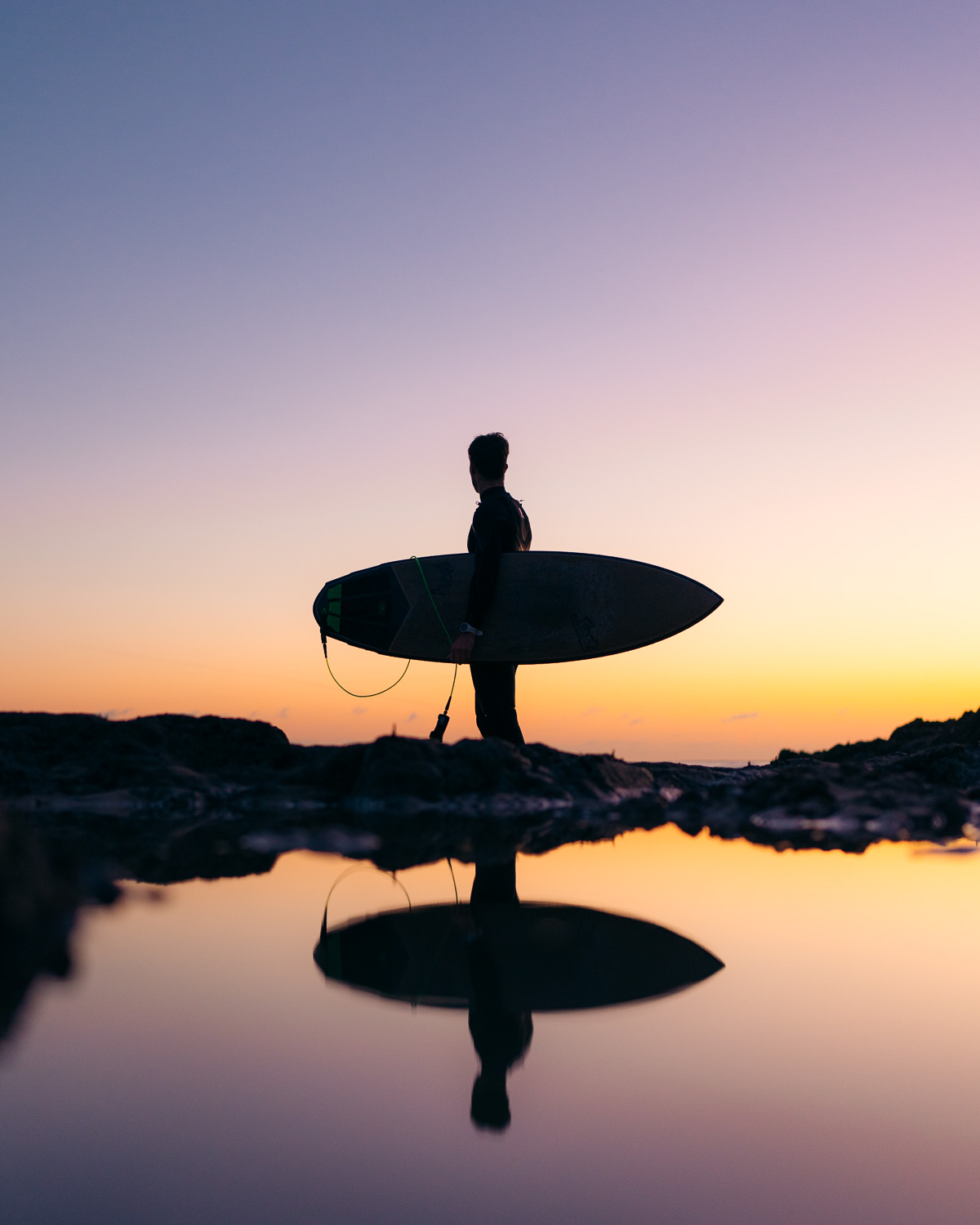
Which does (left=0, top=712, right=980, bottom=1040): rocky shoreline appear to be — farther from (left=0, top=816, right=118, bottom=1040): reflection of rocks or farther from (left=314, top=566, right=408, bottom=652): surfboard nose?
(left=314, top=566, right=408, bottom=652): surfboard nose

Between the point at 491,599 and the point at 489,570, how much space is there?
22 cm

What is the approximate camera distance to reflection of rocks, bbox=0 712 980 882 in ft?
10.9

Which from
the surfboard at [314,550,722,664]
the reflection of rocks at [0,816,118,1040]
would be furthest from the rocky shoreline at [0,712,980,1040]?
the surfboard at [314,550,722,664]

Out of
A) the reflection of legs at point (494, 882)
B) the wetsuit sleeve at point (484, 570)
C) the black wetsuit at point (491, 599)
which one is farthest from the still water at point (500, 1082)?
the wetsuit sleeve at point (484, 570)

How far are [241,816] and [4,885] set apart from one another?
2027 millimetres

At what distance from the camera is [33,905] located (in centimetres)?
207

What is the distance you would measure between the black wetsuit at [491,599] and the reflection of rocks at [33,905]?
3.53 m

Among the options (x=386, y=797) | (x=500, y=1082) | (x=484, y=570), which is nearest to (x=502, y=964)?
(x=500, y=1082)

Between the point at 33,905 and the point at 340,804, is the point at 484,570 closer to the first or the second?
the point at 340,804

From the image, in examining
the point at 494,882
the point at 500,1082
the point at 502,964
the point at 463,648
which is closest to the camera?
the point at 500,1082

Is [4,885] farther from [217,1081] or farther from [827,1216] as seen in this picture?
[827,1216]

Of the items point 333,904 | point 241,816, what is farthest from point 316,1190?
point 241,816

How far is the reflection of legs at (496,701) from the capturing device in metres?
6.00

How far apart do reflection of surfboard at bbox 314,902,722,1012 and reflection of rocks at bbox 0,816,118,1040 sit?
21.8 inches
